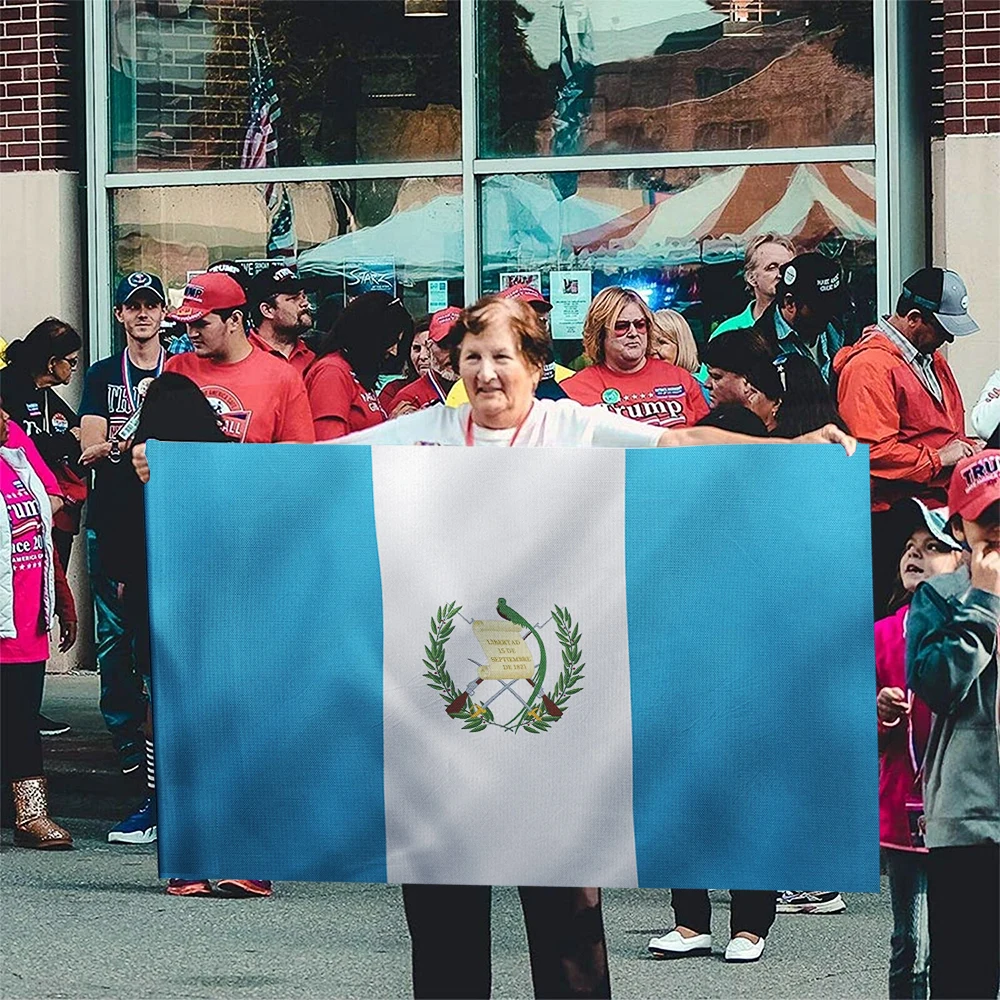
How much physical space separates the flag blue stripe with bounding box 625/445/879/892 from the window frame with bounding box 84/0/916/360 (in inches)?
249

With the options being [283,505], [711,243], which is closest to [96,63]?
[711,243]

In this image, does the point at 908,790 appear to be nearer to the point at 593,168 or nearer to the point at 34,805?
the point at 34,805

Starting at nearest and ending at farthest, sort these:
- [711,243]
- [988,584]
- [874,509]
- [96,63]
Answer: [988,584], [874,509], [711,243], [96,63]

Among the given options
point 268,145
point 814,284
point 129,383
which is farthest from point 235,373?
point 268,145

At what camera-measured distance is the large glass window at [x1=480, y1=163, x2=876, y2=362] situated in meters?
11.2

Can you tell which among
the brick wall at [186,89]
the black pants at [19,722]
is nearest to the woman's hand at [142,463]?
the black pants at [19,722]

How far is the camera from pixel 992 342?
10547mm

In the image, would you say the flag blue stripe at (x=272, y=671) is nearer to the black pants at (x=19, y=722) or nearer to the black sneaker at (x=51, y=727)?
the black pants at (x=19, y=722)

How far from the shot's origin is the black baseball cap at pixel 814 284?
8.73 meters

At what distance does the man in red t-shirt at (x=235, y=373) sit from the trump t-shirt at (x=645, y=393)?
3.77 feet

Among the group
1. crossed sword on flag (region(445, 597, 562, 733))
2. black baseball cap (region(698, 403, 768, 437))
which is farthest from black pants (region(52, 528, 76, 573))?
crossed sword on flag (region(445, 597, 562, 733))

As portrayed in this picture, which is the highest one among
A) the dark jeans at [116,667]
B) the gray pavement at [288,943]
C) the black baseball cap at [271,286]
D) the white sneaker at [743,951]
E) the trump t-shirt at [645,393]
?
the black baseball cap at [271,286]

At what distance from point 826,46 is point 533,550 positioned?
693 cm

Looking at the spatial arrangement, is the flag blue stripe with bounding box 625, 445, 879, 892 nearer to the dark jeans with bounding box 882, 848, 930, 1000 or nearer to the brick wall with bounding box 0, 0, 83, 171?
the dark jeans with bounding box 882, 848, 930, 1000
